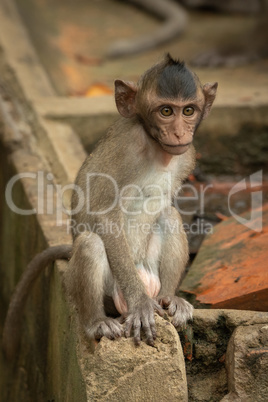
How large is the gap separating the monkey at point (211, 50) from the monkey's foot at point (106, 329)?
7253 mm

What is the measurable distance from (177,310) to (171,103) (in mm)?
1155

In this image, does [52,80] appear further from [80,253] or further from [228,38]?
[80,253]

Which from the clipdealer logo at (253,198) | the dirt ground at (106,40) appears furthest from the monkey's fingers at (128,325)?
the dirt ground at (106,40)

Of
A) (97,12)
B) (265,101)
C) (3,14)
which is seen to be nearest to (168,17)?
(97,12)

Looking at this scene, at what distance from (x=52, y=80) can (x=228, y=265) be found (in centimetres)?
562

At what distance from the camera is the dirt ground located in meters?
10.3

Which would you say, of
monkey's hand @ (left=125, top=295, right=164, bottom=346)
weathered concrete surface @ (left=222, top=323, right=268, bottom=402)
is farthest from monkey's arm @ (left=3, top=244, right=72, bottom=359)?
weathered concrete surface @ (left=222, top=323, right=268, bottom=402)

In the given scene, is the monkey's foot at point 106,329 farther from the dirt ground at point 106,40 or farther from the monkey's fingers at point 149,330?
the dirt ground at point 106,40

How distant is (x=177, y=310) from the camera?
14.2ft

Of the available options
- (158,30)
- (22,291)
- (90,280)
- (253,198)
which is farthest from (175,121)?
(158,30)

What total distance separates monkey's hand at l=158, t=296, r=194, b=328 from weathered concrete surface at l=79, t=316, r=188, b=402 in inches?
13.8

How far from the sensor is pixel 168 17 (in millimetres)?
13242

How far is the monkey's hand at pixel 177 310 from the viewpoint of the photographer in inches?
170

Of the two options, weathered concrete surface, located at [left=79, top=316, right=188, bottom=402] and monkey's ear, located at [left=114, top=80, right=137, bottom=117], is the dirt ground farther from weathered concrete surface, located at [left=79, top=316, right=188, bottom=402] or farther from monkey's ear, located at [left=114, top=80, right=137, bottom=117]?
weathered concrete surface, located at [left=79, top=316, right=188, bottom=402]
